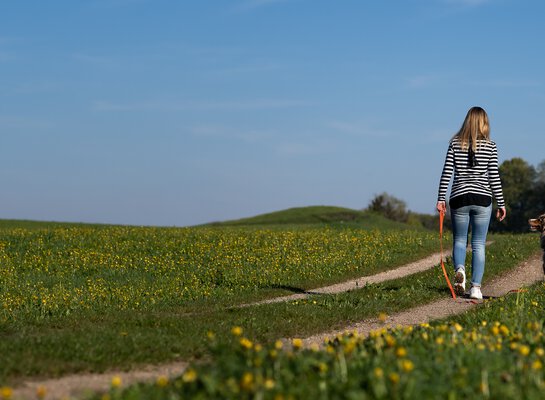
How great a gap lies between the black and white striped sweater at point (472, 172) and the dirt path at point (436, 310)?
2.19 metres

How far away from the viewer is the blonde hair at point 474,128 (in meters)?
14.3

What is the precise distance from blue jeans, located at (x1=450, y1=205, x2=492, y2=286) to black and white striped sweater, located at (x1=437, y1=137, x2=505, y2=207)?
1.09ft

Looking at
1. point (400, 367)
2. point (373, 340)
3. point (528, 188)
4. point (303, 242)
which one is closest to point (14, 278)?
point (303, 242)

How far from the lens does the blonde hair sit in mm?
14281

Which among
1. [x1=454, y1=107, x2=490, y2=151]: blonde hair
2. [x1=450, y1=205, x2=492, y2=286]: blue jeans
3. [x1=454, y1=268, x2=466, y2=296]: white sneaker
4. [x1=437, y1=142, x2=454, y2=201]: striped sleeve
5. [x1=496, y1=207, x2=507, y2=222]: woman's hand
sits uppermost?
[x1=454, y1=107, x2=490, y2=151]: blonde hair

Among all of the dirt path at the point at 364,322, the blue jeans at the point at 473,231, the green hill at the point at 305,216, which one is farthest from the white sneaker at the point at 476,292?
the green hill at the point at 305,216

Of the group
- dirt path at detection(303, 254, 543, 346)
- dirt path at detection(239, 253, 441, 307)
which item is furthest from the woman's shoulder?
dirt path at detection(239, 253, 441, 307)

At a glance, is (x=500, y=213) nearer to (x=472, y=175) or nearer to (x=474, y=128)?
(x=472, y=175)

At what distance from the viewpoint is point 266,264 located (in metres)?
23.9

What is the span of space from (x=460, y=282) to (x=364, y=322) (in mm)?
2809

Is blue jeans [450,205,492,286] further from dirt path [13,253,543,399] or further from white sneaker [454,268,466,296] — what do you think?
dirt path [13,253,543,399]

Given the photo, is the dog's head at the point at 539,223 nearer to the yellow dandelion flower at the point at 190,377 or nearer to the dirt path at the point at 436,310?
the dirt path at the point at 436,310

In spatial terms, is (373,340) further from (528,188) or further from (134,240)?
(528,188)

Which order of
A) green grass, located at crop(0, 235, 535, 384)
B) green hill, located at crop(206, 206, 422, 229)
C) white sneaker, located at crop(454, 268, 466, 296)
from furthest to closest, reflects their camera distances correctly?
1. green hill, located at crop(206, 206, 422, 229)
2. white sneaker, located at crop(454, 268, 466, 296)
3. green grass, located at crop(0, 235, 535, 384)
